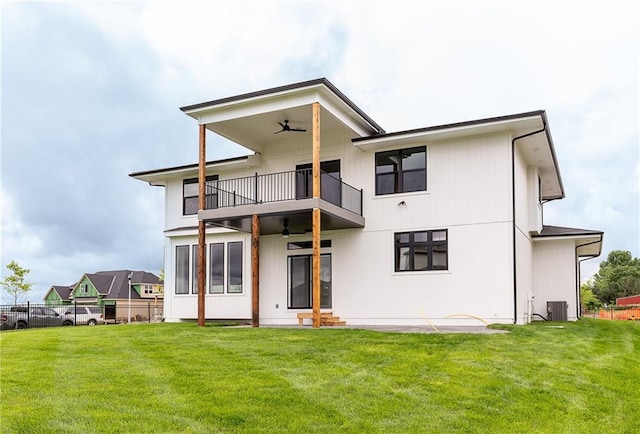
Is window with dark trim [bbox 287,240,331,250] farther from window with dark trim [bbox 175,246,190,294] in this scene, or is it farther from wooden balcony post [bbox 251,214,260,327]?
window with dark trim [bbox 175,246,190,294]

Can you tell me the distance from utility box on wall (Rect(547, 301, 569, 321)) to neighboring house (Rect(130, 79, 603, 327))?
0.61 metres

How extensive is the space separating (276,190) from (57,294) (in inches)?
2031

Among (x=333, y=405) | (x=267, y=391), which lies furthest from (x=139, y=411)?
(x=333, y=405)

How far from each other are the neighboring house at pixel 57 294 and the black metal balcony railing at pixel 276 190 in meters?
48.8

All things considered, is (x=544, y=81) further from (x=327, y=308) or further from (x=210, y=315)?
(x=210, y=315)

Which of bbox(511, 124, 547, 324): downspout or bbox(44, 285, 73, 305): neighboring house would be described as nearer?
bbox(511, 124, 547, 324): downspout

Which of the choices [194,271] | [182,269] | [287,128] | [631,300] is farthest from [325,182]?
[631,300]

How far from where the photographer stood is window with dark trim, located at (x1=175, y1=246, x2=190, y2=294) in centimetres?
2036

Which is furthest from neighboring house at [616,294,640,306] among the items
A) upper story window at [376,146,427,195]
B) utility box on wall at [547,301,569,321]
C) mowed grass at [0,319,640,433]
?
mowed grass at [0,319,640,433]

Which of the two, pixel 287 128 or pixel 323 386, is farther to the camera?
pixel 287 128

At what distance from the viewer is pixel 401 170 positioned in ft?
56.5

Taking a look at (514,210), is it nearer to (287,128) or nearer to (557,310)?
(557,310)

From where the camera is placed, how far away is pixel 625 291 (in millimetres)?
65688

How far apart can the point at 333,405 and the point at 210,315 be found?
1370 cm
